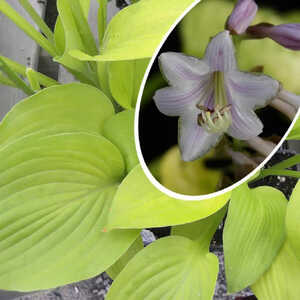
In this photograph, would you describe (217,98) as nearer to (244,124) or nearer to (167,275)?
(244,124)

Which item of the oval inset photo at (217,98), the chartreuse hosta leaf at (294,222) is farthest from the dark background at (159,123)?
the chartreuse hosta leaf at (294,222)

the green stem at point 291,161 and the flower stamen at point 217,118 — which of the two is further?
the green stem at point 291,161

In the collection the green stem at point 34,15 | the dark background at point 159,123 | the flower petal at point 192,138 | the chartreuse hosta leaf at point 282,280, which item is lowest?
the chartreuse hosta leaf at point 282,280

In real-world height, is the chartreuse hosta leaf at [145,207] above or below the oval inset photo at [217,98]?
below

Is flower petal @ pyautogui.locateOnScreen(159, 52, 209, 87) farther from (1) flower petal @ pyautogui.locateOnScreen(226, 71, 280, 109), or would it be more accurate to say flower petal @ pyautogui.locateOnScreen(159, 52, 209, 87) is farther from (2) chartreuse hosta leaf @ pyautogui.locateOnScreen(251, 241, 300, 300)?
(2) chartreuse hosta leaf @ pyautogui.locateOnScreen(251, 241, 300, 300)

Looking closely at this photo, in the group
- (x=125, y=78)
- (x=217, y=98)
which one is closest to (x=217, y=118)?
(x=217, y=98)

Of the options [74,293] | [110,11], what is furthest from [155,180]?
[110,11]

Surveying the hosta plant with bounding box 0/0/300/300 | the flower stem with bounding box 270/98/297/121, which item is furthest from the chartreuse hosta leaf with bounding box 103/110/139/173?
the flower stem with bounding box 270/98/297/121

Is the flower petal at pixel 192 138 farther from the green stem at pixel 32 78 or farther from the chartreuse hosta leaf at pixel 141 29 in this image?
the green stem at pixel 32 78
